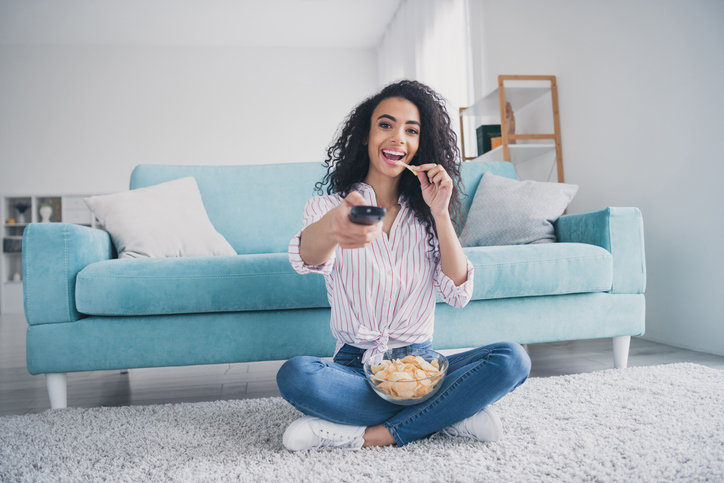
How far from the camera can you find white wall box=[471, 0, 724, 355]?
194cm

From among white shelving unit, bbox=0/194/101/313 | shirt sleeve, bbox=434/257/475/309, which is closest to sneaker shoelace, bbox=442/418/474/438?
shirt sleeve, bbox=434/257/475/309

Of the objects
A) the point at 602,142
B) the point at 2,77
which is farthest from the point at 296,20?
the point at 602,142

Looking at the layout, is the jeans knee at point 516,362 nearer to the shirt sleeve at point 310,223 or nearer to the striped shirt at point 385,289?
the striped shirt at point 385,289

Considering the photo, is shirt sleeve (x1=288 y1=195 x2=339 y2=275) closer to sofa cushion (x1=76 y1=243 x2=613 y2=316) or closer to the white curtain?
Result: sofa cushion (x1=76 y1=243 x2=613 y2=316)

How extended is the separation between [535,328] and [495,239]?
524 millimetres

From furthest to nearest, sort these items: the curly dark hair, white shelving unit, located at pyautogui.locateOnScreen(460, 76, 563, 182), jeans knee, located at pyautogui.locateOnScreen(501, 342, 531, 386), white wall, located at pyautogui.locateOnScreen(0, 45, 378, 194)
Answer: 1. white wall, located at pyautogui.locateOnScreen(0, 45, 378, 194)
2. white shelving unit, located at pyautogui.locateOnScreen(460, 76, 563, 182)
3. the curly dark hair
4. jeans knee, located at pyautogui.locateOnScreen(501, 342, 531, 386)

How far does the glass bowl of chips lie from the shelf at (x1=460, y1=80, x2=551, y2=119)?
236cm

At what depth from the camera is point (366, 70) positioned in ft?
20.6

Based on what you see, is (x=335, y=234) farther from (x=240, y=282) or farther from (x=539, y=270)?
(x=539, y=270)

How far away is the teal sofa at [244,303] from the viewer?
1437 millimetres

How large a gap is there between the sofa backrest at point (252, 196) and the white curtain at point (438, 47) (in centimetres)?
154

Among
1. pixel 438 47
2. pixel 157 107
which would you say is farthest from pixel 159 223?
pixel 157 107

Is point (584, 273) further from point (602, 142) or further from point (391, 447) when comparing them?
point (602, 142)

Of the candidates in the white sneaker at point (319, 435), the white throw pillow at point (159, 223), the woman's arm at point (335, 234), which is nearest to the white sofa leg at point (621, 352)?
the white sneaker at point (319, 435)
